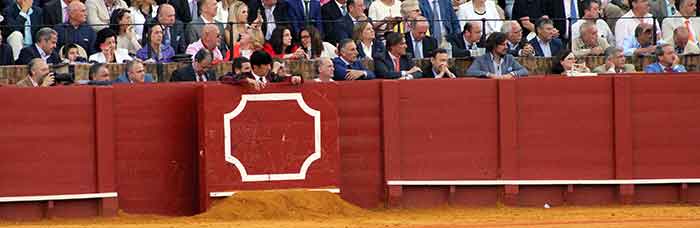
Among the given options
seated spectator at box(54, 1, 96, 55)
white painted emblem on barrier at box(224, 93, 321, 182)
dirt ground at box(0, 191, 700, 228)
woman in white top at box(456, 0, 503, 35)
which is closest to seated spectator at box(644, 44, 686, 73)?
woman in white top at box(456, 0, 503, 35)

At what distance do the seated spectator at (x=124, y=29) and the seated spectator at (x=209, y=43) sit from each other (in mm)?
552

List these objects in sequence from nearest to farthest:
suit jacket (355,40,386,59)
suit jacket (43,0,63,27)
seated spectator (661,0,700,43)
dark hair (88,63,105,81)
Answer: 1. dark hair (88,63,105,81)
2. suit jacket (43,0,63,27)
3. suit jacket (355,40,386,59)
4. seated spectator (661,0,700,43)

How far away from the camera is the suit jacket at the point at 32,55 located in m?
17.9

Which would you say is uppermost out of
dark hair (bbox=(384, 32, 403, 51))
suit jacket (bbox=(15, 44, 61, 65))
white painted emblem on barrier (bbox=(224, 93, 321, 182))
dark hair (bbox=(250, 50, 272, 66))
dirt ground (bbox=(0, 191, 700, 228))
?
dark hair (bbox=(384, 32, 403, 51))

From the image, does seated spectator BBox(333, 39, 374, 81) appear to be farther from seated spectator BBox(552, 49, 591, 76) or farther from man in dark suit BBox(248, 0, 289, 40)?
seated spectator BBox(552, 49, 591, 76)

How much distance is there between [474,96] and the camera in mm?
17578

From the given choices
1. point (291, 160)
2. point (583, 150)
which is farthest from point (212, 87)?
point (583, 150)

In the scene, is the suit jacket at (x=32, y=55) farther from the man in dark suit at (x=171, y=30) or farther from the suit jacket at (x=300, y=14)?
the suit jacket at (x=300, y=14)

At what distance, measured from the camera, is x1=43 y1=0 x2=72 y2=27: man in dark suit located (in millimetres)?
18750

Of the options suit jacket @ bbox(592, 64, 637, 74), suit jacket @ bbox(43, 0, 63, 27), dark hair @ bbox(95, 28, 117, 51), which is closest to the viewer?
dark hair @ bbox(95, 28, 117, 51)

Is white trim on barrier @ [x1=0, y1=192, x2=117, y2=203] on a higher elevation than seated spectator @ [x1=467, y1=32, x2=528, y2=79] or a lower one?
lower

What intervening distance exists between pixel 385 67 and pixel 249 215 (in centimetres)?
256

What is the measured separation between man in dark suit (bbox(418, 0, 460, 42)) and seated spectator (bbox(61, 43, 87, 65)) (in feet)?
14.6

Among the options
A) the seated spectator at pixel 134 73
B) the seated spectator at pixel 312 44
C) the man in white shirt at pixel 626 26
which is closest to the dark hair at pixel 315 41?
the seated spectator at pixel 312 44
